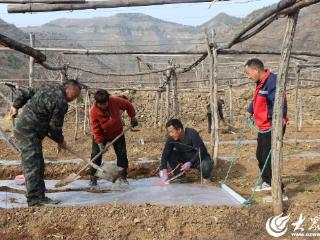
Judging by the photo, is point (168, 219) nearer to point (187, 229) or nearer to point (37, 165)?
point (187, 229)

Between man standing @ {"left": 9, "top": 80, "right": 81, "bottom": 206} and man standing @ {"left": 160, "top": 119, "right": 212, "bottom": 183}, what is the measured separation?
5.42 feet

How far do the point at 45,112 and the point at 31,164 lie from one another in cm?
58

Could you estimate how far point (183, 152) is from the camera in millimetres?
6598

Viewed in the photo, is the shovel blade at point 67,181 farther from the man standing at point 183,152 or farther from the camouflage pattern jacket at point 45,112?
the man standing at point 183,152

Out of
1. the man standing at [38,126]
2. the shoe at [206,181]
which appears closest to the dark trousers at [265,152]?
the shoe at [206,181]

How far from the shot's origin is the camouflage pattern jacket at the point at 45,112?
5.07m

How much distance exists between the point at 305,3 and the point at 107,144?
11.3ft

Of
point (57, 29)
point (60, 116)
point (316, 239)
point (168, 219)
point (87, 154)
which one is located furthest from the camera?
point (57, 29)

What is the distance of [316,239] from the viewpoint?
399cm

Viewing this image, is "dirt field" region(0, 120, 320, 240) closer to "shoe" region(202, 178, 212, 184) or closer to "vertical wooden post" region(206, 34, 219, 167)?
"shoe" region(202, 178, 212, 184)

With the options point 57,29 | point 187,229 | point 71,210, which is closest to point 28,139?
point 71,210

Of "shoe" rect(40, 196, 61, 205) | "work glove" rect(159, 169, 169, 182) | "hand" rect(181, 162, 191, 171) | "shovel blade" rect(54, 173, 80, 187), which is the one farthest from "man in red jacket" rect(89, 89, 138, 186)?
"shoe" rect(40, 196, 61, 205)
